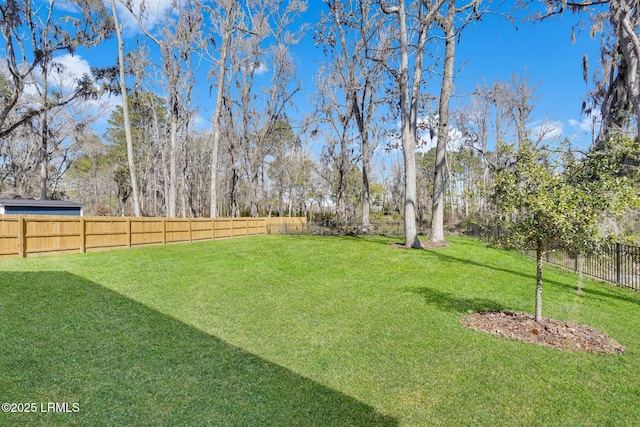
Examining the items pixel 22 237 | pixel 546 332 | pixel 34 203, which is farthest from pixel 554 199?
pixel 34 203

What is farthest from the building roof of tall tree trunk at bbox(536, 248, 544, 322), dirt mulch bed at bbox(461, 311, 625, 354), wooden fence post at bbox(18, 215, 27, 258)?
tall tree trunk at bbox(536, 248, 544, 322)

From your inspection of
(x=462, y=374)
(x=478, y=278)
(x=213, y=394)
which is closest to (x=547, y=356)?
(x=462, y=374)

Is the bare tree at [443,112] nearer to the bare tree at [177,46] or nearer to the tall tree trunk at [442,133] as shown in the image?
the tall tree trunk at [442,133]

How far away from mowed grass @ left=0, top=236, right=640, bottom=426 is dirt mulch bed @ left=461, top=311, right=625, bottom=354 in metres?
0.21

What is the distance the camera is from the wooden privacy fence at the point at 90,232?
30.4 feet

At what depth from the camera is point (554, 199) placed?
3936 millimetres

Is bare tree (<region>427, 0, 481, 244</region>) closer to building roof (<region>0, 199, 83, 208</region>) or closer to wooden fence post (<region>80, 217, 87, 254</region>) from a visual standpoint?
wooden fence post (<region>80, 217, 87, 254</region>)

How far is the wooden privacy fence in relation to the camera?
9.27m

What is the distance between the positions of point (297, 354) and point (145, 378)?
4.96 feet

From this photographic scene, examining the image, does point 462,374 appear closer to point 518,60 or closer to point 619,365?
point 619,365

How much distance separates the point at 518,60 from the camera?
77.4ft

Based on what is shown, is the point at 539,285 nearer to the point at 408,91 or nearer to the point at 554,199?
the point at 554,199

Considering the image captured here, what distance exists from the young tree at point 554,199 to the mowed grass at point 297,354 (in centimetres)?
132

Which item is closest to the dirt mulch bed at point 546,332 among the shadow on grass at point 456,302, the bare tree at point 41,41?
the shadow on grass at point 456,302
